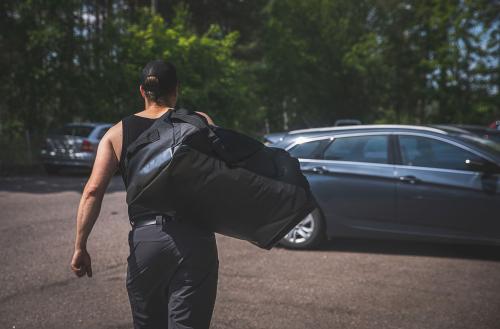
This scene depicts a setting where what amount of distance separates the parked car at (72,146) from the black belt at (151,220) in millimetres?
13749

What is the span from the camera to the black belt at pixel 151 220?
7.61ft

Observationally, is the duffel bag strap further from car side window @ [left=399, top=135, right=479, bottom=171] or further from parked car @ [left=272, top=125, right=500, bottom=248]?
car side window @ [left=399, top=135, right=479, bottom=171]

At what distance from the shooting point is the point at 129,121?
237 centimetres

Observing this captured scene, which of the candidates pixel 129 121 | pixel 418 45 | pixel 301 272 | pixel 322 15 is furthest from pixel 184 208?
pixel 322 15

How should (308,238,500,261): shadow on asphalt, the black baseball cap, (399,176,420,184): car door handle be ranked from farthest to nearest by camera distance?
(308,238,500,261): shadow on asphalt → (399,176,420,184): car door handle → the black baseball cap

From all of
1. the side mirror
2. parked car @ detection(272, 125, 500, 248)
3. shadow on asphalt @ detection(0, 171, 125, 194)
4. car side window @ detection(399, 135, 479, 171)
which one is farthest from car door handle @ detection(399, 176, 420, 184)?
shadow on asphalt @ detection(0, 171, 125, 194)

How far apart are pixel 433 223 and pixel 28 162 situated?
51.4 feet

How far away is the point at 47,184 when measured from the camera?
1381 cm

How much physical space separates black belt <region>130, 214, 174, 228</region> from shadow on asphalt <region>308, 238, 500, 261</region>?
4.46 meters

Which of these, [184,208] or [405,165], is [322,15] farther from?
[184,208]

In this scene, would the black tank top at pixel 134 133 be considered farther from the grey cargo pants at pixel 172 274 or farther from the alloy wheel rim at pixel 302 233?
the alloy wheel rim at pixel 302 233

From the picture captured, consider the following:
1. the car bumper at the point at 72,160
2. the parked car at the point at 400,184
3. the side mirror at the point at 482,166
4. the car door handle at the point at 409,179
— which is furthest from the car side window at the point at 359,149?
the car bumper at the point at 72,160

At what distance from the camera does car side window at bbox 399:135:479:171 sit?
5.92 meters

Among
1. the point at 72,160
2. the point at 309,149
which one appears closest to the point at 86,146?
the point at 72,160
